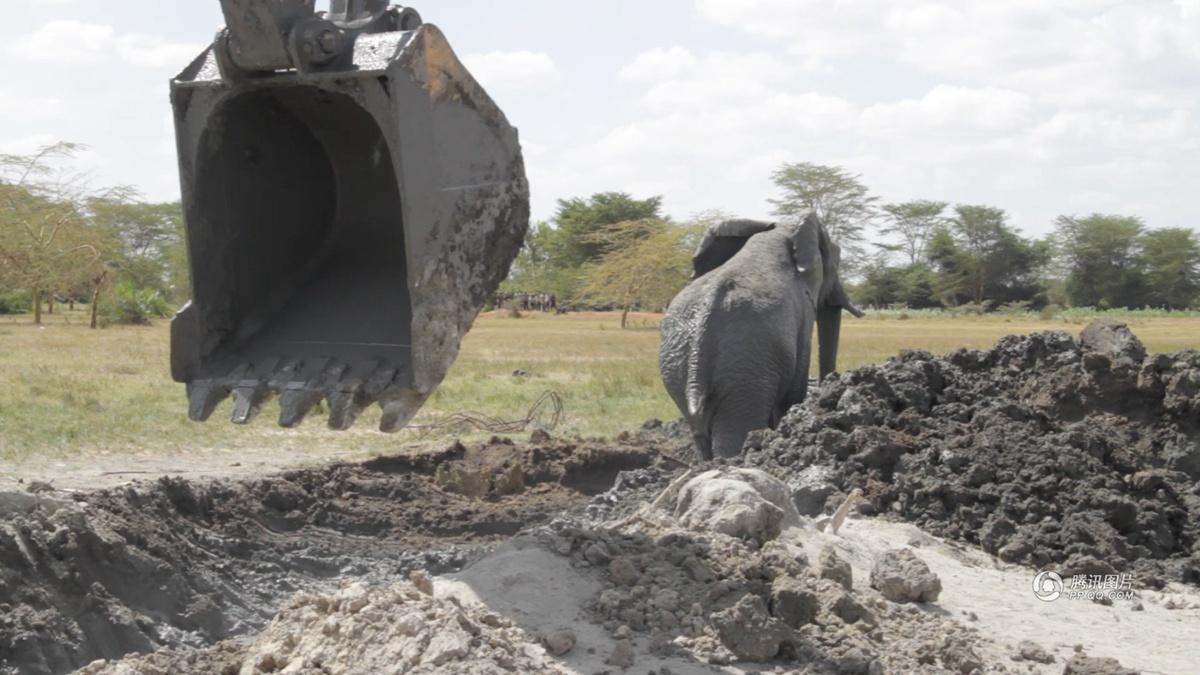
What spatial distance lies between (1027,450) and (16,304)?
48.1 metres

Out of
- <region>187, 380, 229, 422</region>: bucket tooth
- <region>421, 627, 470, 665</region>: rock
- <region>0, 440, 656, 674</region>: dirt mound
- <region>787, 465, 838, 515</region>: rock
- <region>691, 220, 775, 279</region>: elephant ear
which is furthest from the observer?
<region>691, 220, 775, 279</region>: elephant ear

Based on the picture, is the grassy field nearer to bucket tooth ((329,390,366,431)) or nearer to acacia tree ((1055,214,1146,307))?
bucket tooth ((329,390,366,431))

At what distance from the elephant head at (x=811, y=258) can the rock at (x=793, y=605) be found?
586 centimetres

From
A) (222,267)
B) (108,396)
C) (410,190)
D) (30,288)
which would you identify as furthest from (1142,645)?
(30,288)

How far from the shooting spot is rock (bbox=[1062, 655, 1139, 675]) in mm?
5211

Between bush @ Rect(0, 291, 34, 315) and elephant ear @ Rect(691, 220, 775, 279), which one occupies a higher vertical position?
elephant ear @ Rect(691, 220, 775, 279)

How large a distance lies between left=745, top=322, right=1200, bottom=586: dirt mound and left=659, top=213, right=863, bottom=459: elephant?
15.6 inches

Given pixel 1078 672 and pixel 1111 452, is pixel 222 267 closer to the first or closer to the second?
pixel 1078 672

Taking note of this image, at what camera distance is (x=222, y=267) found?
19.9 feet

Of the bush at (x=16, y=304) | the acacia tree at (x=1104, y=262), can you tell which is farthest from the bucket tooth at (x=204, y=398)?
the acacia tree at (x=1104, y=262)

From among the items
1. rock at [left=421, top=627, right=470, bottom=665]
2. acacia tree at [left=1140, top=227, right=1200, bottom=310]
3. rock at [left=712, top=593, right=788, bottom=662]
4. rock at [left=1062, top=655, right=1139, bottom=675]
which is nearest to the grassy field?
rock at [left=421, top=627, right=470, bottom=665]

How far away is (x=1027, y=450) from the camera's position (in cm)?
843

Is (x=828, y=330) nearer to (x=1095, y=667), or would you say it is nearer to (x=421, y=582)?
(x=1095, y=667)

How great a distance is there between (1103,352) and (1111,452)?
1.83m
